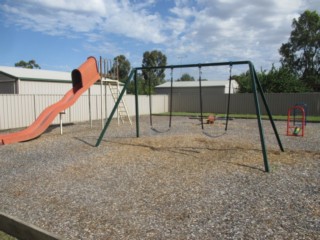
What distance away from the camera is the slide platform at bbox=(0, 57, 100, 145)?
32.7 ft

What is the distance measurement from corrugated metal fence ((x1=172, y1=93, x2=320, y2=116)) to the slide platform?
565 inches

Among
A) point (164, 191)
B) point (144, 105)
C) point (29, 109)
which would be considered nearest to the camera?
point (164, 191)

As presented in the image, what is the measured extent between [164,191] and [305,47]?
43.8 metres

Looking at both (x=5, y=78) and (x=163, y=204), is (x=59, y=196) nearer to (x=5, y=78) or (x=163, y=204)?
(x=163, y=204)

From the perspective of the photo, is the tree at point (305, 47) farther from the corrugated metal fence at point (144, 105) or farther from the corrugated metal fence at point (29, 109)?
the corrugated metal fence at point (29, 109)

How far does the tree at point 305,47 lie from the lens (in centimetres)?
3988

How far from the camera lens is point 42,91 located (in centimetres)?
1838

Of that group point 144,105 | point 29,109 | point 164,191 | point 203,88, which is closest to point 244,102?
point 144,105

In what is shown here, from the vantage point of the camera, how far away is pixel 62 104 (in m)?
12.1

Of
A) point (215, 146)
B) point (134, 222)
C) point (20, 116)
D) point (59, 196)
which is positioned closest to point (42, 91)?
point (20, 116)

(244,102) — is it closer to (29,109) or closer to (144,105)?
(144,105)

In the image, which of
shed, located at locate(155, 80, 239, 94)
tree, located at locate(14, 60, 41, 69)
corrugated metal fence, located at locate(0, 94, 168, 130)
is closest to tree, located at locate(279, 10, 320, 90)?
shed, located at locate(155, 80, 239, 94)

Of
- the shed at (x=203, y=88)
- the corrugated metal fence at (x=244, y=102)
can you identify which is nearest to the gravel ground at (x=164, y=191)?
the corrugated metal fence at (x=244, y=102)

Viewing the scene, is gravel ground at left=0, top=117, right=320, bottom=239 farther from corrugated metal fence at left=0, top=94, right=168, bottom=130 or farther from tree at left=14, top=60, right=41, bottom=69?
tree at left=14, top=60, right=41, bottom=69
